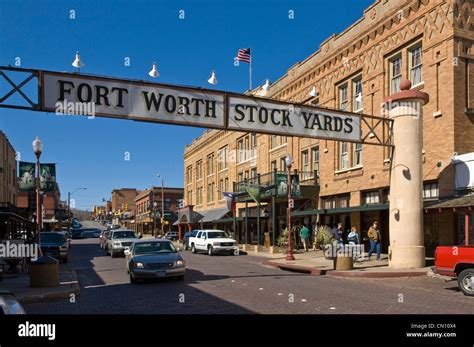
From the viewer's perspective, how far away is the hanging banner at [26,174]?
33219 mm

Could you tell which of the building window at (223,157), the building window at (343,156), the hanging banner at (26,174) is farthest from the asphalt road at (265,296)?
the building window at (223,157)

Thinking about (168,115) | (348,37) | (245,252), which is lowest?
(245,252)

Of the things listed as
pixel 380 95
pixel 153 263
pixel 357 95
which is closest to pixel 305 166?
pixel 357 95

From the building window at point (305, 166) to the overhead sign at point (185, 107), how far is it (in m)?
13.8

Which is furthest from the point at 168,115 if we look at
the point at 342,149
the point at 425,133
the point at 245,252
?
the point at 245,252

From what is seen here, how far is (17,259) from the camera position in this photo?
17688 millimetres

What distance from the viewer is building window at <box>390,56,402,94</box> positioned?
77.5 feet

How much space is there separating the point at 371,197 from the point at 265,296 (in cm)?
1528

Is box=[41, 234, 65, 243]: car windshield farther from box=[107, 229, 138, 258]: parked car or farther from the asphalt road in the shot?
the asphalt road

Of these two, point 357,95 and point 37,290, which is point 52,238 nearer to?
point 37,290

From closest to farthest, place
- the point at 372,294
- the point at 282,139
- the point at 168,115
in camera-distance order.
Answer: the point at 372,294, the point at 168,115, the point at 282,139

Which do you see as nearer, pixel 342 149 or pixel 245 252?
pixel 342 149
